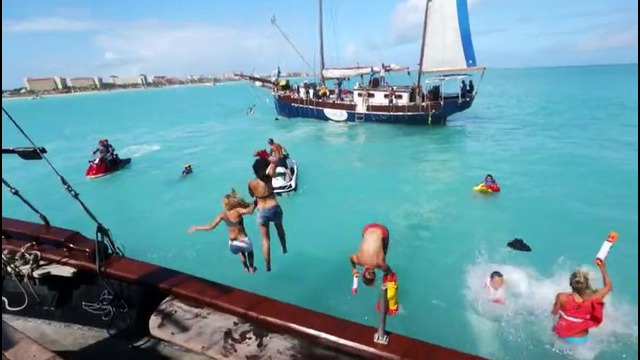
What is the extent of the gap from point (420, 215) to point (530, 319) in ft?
23.4

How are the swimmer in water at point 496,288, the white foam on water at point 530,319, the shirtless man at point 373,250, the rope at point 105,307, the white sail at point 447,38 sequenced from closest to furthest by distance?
the rope at point 105,307, the shirtless man at point 373,250, the white foam on water at point 530,319, the swimmer in water at point 496,288, the white sail at point 447,38

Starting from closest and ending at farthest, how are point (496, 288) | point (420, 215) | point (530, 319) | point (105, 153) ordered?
point (530, 319) → point (496, 288) → point (420, 215) → point (105, 153)

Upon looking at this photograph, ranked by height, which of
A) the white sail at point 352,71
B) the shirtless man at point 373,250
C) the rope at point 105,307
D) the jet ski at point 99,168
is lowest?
the jet ski at point 99,168

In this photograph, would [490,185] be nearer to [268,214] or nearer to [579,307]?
[579,307]

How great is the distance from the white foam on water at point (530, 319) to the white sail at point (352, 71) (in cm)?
3093

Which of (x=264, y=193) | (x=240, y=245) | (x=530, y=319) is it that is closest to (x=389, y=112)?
(x=530, y=319)

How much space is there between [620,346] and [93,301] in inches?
413

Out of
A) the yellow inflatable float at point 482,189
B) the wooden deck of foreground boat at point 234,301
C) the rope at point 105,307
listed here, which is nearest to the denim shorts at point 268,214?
the wooden deck of foreground boat at point 234,301

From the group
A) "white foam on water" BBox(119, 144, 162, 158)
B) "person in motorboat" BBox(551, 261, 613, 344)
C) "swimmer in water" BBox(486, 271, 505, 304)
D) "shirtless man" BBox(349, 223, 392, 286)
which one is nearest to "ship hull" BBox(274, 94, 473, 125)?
"white foam on water" BBox(119, 144, 162, 158)

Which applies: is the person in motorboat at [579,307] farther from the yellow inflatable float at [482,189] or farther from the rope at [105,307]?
the yellow inflatable float at [482,189]

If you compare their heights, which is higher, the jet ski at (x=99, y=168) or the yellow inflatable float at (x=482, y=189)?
the jet ski at (x=99, y=168)

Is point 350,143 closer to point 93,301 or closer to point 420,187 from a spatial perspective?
point 420,187

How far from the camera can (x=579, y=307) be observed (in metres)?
6.03

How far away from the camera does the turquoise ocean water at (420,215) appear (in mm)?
9445
